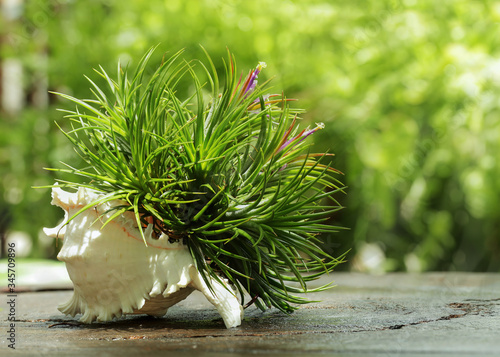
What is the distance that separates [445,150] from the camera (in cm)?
255

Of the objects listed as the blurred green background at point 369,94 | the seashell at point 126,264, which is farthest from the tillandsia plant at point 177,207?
the blurred green background at point 369,94

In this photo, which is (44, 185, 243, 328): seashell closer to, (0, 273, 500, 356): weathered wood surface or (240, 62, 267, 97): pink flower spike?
(0, 273, 500, 356): weathered wood surface

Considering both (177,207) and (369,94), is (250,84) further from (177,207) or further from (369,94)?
(369,94)

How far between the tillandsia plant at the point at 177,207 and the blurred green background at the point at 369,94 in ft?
4.72


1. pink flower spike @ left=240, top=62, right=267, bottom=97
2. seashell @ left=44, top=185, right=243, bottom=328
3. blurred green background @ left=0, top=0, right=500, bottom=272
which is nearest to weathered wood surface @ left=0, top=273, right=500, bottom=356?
seashell @ left=44, top=185, right=243, bottom=328

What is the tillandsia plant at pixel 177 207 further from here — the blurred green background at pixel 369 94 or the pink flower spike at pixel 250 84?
the blurred green background at pixel 369 94

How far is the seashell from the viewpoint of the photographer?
0.75 metres

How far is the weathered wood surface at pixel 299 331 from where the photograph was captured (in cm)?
58

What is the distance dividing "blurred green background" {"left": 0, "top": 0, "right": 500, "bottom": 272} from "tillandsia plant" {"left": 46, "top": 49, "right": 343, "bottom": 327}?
1.44 m

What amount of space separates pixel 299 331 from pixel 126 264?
238 millimetres

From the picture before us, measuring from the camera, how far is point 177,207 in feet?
2.50

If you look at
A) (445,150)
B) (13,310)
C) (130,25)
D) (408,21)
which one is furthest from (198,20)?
(13,310)

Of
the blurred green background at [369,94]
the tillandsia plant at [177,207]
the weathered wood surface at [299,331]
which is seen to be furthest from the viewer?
the blurred green background at [369,94]

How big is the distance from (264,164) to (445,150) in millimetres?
1950
